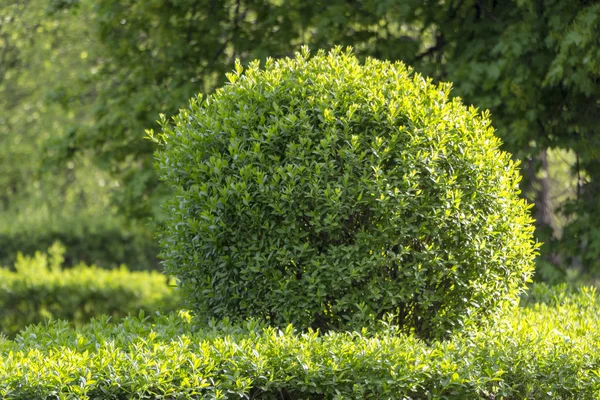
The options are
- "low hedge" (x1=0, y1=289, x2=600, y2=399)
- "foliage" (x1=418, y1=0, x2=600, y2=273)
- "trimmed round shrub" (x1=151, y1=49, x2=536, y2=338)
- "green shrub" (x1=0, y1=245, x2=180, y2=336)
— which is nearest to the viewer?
"low hedge" (x1=0, y1=289, x2=600, y2=399)

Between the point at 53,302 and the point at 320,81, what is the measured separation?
276 inches

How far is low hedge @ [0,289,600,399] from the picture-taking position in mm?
3383

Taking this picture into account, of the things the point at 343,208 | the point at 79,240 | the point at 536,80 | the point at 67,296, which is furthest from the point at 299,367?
the point at 79,240

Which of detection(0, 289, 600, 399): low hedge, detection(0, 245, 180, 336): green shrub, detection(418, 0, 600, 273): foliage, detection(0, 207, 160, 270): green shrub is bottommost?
detection(0, 207, 160, 270): green shrub

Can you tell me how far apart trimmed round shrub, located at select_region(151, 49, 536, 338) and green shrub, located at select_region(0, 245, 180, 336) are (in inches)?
215

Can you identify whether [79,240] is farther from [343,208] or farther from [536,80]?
[343,208]

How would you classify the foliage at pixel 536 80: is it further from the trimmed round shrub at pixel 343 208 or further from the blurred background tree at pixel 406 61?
the trimmed round shrub at pixel 343 208

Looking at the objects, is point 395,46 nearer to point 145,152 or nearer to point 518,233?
point 145,152

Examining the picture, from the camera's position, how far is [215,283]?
448 cm

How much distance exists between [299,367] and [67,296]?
737 cm

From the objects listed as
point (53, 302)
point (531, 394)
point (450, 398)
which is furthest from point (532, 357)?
point (53, 302)

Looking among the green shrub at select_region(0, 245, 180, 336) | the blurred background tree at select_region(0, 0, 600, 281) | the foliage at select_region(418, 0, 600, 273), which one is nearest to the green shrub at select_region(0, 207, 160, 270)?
the green shrub at select_region(0, 245, 180, 336)

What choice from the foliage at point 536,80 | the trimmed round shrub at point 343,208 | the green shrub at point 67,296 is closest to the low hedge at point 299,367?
the trimmed round shrub at point 343,208

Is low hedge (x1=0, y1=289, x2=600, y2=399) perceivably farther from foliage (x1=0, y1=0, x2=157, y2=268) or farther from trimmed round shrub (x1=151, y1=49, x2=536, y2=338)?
foliage (x1=0, y1=0, x2=157, y2=268)
